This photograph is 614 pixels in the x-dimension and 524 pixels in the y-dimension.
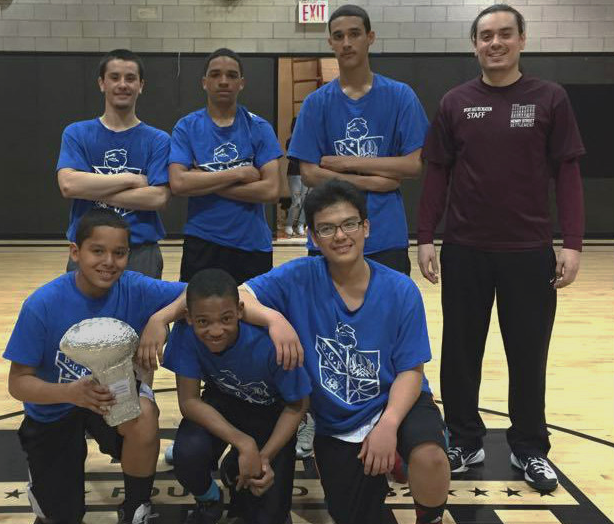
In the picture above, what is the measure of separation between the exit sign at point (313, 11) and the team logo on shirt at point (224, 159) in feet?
24.7

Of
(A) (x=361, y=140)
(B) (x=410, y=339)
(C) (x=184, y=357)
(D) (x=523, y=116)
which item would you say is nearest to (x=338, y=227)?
(B) (x=410, y=339)

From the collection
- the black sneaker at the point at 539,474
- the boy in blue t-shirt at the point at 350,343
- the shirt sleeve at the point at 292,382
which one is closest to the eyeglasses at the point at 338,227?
the boy in blue t-shirt at the point at 350,343

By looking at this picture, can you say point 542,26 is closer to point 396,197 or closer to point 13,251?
point 13,251

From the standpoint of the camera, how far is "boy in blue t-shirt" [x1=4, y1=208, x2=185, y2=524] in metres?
2.59

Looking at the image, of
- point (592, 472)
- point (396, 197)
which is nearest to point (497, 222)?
point (396, 197)

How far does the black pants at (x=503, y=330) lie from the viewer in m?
3.11

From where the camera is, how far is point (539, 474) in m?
3.04

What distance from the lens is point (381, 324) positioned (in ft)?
8.42

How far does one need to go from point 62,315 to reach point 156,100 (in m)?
8.58

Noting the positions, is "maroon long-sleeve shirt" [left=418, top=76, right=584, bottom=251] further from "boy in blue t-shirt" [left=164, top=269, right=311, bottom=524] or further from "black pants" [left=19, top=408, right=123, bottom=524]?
"black pants" [left=19, top=408, right=123, bottom=524]

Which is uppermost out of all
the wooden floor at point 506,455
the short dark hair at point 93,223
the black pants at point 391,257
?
the short dark hair at point 93,223

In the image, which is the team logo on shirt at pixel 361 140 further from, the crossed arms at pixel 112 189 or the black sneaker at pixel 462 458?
the black sneaker at pixel 462 458

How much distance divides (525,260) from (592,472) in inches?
36.4

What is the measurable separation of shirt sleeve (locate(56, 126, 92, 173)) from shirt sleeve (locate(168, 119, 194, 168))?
1.18ft
